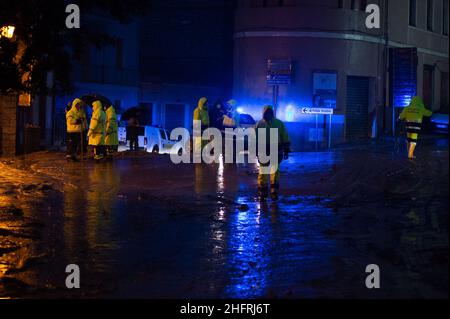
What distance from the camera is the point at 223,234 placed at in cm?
1050

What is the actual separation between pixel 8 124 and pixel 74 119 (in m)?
3.35

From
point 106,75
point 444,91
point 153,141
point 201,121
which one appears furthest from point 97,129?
point 444,91

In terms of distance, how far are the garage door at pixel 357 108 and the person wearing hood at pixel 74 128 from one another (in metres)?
13.8

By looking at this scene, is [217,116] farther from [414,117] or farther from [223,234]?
[223,234]

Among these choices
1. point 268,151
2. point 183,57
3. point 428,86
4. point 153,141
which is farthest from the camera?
point 183,57

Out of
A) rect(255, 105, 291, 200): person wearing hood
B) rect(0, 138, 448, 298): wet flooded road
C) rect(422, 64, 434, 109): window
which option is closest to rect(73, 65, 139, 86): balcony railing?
rect(422, 64, 434, 109): window

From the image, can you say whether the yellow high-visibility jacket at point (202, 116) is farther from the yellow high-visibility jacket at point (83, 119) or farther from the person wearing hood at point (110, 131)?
the yellow high-visibility jacket at point (83, 119)

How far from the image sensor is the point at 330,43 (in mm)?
30891

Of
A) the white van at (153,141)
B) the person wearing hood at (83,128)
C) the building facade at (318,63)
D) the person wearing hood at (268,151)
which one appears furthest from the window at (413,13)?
the person wearing hood at (268,151)

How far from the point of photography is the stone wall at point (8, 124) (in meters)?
23.4

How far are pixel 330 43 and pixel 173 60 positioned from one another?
1549cm

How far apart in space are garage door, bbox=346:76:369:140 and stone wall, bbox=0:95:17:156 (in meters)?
14.3

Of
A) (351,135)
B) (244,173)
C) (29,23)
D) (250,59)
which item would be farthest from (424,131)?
(29,23)
